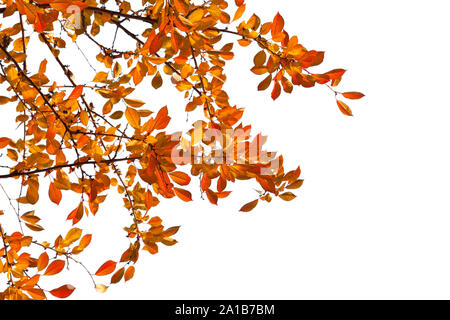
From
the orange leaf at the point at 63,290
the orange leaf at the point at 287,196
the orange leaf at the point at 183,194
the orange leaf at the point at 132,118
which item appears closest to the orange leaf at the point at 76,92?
the orange leaf at the point at 132,118

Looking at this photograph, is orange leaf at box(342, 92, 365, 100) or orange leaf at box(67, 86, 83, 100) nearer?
orange leaf at box(67, 86, 83, 100)

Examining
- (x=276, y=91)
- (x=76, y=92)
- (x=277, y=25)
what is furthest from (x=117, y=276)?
(x=277, y=25)

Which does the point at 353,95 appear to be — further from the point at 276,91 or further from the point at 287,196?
the point at 287,196

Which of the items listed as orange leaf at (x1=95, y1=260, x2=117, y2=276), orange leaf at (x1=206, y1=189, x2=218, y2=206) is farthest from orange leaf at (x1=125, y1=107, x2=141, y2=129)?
orange leaf at (x1=95, y1=260, x2=117, y2=276)

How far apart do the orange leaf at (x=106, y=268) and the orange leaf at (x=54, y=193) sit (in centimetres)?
22

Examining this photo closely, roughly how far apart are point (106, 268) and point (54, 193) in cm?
26

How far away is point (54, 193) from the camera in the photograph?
4.02ft

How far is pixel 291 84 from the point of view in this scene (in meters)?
1.37

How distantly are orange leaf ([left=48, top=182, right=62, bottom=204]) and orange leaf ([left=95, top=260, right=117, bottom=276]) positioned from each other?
0.22 m

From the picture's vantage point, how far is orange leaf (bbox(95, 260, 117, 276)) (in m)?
1.21

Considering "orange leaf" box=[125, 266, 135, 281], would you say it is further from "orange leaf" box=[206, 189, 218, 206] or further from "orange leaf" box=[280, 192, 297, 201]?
"orange leaf" box=[280, 192, 297, 201]
